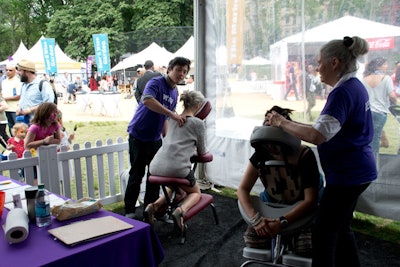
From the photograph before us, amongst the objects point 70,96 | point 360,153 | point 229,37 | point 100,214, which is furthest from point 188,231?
point 70,96

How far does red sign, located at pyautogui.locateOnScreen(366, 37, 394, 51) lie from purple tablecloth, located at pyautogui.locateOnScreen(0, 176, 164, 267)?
7.38 feet

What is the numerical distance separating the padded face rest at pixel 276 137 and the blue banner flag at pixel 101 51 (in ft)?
43.4

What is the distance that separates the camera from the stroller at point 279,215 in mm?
1783

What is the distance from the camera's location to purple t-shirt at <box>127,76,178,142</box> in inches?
114

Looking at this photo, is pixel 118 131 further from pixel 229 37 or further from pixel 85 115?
pixel 229 37

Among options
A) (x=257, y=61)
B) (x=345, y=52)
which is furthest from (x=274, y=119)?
(x=257, y=61)

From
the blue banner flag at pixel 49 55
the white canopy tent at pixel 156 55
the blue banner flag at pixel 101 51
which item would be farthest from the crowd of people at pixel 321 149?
the blue banner flag at pixel 49 55

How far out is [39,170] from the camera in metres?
2.94

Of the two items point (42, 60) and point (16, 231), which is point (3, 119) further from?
point (42, 60)

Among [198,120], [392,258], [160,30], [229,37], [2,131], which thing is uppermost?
[160,30]

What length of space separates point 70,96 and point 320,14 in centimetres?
1309

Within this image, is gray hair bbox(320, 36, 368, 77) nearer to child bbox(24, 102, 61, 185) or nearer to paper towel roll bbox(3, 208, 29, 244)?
paper towel roll bbox(3, 208, 29, 244)

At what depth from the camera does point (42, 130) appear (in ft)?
10.2

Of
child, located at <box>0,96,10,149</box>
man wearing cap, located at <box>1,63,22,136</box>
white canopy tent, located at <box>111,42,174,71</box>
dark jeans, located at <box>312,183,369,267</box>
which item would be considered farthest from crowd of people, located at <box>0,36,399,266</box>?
white canopy tent, located at <box>111,42,174,71</box>
